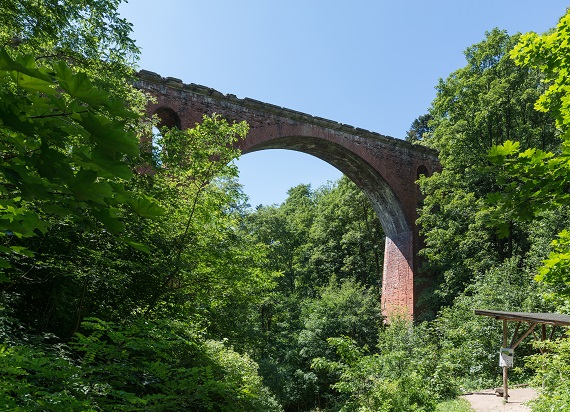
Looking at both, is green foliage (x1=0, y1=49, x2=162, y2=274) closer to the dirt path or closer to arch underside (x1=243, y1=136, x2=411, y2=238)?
the dirt path

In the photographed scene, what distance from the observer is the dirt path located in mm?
8703

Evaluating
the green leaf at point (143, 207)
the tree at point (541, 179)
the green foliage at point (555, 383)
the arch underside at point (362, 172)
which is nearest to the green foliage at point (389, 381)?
the green foliage at point (555, 383)

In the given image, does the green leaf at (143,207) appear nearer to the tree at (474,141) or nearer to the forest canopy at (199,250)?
the forest canopy at (199,250)

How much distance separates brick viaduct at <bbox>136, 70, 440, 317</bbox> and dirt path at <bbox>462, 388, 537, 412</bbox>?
656cm

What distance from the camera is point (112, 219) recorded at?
1037 millimetres

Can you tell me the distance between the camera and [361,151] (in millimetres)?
17328

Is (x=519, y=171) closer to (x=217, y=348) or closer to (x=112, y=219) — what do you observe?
(x=112, y=219)

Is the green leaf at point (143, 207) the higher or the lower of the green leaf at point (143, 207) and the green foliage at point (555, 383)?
the higher

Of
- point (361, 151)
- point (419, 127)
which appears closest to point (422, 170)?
point (361, 151)

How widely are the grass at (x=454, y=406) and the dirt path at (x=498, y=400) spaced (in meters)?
0.28

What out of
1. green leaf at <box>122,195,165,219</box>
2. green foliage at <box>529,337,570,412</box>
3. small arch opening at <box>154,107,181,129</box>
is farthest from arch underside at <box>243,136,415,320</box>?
green leaf at <box>122,195,165,219</box>

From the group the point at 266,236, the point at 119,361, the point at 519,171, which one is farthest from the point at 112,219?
the point at 266,236

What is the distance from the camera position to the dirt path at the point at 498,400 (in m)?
8.70

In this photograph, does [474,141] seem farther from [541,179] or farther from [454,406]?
[541,179]
